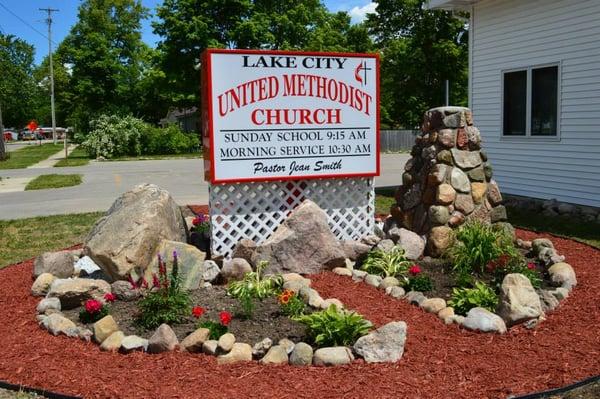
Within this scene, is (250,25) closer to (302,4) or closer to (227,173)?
(302,4)

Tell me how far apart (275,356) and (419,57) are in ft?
126

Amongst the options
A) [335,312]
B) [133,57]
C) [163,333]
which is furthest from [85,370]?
[133,57]

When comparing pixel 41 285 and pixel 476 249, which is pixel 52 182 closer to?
pixel 41 285

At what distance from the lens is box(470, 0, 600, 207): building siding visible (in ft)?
32.9

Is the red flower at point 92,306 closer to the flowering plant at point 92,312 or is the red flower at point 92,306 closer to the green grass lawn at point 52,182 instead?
the flowering plant at point 92,312

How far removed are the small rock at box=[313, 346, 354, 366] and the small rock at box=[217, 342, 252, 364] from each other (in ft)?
1.52

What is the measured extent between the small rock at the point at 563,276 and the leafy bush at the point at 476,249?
0.50 metres

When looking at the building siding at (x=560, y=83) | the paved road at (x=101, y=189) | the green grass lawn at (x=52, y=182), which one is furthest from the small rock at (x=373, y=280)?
the green grass lawn at (x=52, y=182)

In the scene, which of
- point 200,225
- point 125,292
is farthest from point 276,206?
point 125,292

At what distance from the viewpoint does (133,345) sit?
433cm

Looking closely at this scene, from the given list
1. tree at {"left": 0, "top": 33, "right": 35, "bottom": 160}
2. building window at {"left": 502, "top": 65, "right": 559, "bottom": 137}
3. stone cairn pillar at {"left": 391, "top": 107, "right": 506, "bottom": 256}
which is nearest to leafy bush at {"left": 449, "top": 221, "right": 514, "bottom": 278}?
stone cairn pillar at {"left": 391, "top": 107, "right": 506, "bottom": 256}

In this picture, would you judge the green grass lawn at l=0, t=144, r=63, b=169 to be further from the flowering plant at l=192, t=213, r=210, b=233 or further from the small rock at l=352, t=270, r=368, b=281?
the small rock at l=352, t=270, r=368, b=281

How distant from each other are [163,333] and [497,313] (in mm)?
2607

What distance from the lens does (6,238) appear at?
362 inches
